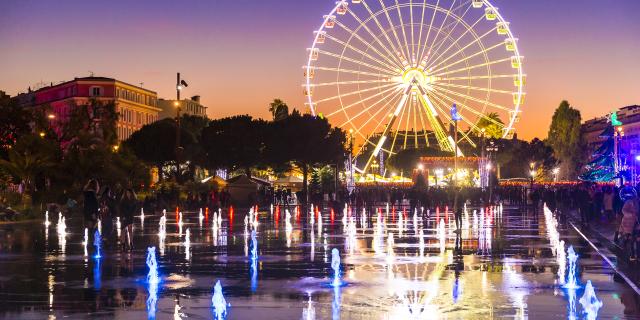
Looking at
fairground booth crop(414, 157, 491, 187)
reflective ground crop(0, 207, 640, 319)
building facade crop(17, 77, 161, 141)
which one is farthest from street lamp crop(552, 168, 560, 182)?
reflective ground crop(0, 207, 640, 319)

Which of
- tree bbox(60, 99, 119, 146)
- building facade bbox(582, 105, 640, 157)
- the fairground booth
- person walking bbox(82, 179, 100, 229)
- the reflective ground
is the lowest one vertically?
the reflective ground

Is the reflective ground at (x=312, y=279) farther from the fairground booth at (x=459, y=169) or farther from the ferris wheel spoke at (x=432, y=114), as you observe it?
the fairground booth at (x=459, y=169)

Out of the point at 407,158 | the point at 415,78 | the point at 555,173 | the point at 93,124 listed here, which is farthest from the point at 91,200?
the point at 407,158

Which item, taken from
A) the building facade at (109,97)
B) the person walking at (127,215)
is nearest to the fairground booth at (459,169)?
the building facade at (109,97)

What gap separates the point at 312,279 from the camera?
57.9 ft

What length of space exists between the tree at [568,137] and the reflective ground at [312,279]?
124 meters

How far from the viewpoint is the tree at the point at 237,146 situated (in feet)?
365

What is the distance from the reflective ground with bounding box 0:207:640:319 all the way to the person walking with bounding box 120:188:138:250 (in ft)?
1.48

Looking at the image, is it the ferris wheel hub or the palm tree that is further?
the ferris wheel hub

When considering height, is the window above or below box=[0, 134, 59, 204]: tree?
above

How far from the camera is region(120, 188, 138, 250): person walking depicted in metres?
24.6

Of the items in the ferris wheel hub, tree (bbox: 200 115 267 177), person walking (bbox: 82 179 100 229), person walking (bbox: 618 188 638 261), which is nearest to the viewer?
person walking (bbox: 618 188 638 261)

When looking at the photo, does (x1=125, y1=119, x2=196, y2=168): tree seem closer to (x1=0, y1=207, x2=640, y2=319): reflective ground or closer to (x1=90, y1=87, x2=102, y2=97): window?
(x1=90, y1=87, x2=102, y2=97): window

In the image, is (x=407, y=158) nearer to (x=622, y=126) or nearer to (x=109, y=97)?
(x=622, y=126)
